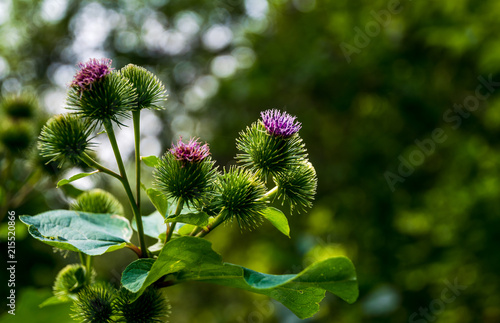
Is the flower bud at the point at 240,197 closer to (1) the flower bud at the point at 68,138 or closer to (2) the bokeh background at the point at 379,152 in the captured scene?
(1) the flower bud at the point at 68,138

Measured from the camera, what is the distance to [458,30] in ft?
12.9

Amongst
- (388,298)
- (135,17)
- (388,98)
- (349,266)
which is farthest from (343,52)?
(135,17)

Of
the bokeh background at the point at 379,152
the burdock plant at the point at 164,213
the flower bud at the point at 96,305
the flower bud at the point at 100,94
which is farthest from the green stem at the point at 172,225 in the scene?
the bokeh background at the point at 379,152

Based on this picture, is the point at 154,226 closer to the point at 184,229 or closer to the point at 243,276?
the point at 184,229

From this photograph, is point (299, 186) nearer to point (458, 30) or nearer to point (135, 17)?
point (458, 30)

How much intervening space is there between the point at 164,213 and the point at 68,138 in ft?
1.41

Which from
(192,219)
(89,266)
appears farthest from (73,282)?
(192,219)

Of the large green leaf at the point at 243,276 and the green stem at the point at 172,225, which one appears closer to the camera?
the large green leaf at the point at 243,276

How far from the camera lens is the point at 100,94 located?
134 centimetres

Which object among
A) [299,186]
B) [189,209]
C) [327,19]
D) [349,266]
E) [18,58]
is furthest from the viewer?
[18,58]

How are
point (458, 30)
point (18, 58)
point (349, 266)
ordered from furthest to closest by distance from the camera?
1. point (18, 58)
2. point (458, 30)
3. point (349, 266)

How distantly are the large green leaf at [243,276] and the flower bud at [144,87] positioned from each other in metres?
Answer: 0.59

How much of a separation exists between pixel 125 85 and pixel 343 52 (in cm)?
424

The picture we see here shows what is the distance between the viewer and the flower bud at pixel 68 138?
1401mm
